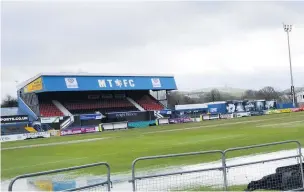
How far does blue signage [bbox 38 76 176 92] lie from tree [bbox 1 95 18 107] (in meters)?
45.8

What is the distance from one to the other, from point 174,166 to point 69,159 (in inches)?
313

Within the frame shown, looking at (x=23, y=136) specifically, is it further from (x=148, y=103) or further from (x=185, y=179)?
(x=185, y=179)

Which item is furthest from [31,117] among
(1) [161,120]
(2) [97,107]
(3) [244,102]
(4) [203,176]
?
(4) [203,176]

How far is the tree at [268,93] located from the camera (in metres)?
149

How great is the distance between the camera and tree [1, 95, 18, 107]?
352ft

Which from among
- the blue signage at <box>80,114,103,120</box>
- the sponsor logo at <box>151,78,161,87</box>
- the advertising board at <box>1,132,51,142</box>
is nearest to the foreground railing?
the advertising board at <box>1,132,51,142</box>

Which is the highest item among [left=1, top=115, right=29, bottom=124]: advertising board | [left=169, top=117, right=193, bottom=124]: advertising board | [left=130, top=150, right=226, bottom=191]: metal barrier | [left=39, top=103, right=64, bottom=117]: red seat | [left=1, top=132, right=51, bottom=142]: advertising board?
[left=39, top=103, right=64, bottom=117]: red seat

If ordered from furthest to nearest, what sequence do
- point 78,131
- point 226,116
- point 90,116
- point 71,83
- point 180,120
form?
point 226,116, point 180,120, point 71,83, point 90,116, point 78,131

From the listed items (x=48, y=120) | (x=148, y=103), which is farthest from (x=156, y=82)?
(x=48, y=120)

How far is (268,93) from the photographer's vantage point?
150 m

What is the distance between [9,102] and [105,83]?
47.9 m

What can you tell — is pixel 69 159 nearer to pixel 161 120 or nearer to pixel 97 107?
pixel 161 120

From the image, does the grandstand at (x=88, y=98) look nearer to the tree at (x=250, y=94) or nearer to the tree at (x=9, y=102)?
the tree at (x=9, y=102)

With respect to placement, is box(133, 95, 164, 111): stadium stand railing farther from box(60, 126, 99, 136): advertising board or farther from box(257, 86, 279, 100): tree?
box(257, 86, 279, 100): tree
